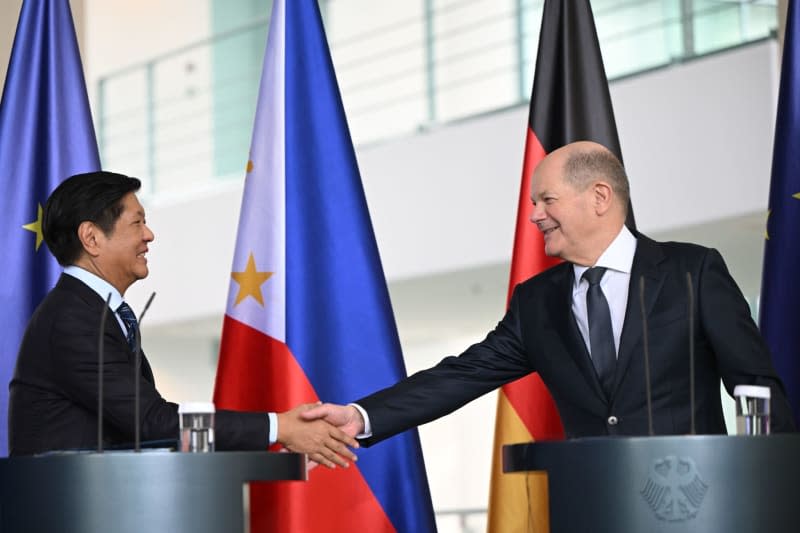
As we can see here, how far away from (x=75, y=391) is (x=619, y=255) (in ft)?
3.90

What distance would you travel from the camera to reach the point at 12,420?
8.75 feet

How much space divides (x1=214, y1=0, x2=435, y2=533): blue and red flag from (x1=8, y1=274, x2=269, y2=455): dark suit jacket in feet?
2.39

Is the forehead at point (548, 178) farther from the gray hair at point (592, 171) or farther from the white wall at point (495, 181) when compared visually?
the white wall at point (495, 181)

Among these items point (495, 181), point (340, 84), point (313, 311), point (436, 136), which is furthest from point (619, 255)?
point (340, 84)

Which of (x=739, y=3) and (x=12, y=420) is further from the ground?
(x=739, y=3)

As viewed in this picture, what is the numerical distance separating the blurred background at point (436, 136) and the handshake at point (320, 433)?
5.99 ft

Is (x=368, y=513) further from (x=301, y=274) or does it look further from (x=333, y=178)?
(x=333, y=178)

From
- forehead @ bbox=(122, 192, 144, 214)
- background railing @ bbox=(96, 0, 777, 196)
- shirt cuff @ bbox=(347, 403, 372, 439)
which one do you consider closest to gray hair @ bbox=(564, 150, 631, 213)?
shirt cuff @ bbox=(347, 403, 372, 439)

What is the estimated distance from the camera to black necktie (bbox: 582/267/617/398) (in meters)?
2.74

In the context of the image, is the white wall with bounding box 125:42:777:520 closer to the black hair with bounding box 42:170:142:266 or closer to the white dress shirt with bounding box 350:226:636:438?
the white dress shirt with bounding box 350:226:636:438

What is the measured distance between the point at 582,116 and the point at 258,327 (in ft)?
3.43

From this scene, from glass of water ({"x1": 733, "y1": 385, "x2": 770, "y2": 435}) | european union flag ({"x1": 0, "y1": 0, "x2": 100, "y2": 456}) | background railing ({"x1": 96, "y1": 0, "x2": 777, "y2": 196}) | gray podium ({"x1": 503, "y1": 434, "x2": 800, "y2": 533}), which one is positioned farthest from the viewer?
background railing ({"x1": 96, "y1": 0, "x2": 777, "y2": 196})

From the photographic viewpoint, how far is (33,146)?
12.1 feet

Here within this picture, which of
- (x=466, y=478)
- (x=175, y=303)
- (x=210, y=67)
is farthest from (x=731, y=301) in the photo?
(x=466, y=478)
